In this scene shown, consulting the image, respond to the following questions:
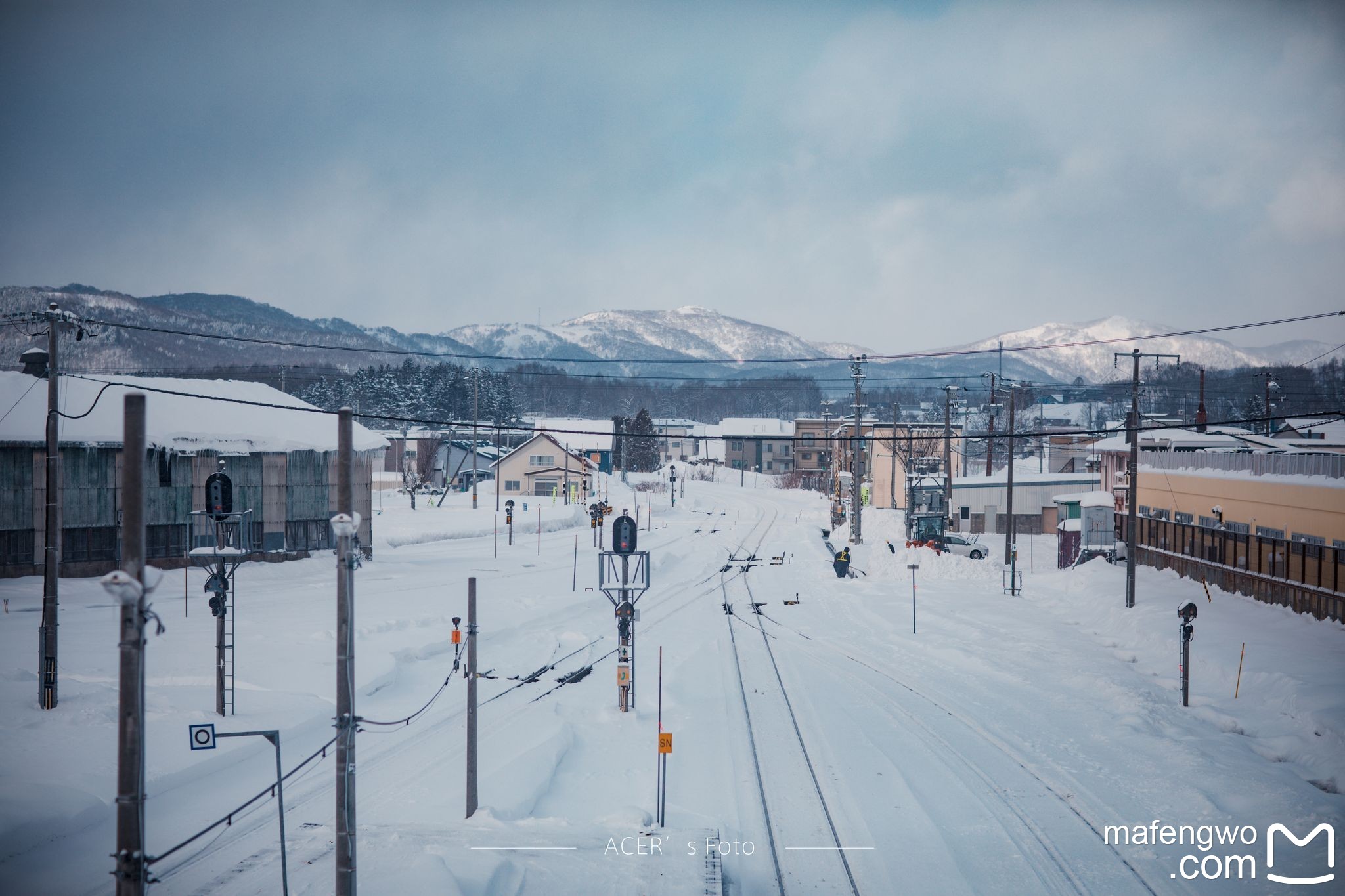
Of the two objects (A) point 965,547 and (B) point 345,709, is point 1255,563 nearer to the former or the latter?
(A) point 965,547

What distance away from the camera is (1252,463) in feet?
81.4

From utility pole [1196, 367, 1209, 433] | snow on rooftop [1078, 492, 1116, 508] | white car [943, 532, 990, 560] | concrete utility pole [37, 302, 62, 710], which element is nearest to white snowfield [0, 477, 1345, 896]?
concrete utility pole [37, 302, 62, 710]

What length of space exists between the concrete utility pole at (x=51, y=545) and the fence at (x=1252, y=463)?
2811 cm

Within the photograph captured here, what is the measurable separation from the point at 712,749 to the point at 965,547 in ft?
91.6

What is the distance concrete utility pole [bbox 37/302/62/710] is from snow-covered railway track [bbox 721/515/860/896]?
11.7 meters

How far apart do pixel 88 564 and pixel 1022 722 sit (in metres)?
27.9

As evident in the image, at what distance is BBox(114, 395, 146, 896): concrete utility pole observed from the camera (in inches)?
227

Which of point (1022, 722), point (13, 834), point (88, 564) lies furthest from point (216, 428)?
point (1022, 722)

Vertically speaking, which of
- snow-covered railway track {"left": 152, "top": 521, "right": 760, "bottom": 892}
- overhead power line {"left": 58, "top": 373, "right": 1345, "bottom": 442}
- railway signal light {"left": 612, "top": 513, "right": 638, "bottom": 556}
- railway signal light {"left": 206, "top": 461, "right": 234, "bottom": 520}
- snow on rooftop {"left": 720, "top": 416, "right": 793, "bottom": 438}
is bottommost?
snow-covered railway track {"left": 152, "top": 521, "right": 760, "bottom": 892}

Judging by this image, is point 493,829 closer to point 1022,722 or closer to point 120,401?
point 1022,722

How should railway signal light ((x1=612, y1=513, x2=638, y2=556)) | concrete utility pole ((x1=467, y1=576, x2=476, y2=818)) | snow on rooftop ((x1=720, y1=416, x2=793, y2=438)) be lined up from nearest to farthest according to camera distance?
1. concrete utility pole ((x1=467, y1=576, x2=476, y2=818))
2. railway signal light ((x1=612, y1=513, x2=638, y2=556))
3. snow on rooftop ((x1=720, y1=416, x2=793, y2=438))

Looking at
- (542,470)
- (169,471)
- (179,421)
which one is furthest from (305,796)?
(542,470)

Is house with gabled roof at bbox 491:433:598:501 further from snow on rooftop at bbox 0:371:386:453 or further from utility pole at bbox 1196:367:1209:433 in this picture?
utility pole at bbox 1196:367:1209:433

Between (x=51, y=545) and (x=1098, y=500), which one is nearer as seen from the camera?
(x=51, y=545)
